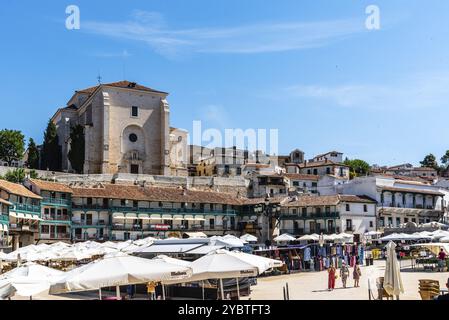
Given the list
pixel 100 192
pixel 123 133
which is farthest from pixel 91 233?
pixel 123 133

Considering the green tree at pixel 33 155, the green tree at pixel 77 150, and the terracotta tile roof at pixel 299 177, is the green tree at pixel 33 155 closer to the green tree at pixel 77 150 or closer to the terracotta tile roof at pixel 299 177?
the green tree at pixel 77 150

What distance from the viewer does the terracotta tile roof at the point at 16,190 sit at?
50056 mm

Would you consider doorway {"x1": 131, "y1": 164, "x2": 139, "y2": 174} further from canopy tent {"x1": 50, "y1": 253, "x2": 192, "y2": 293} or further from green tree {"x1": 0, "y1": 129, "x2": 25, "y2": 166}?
canopy tent {"x1": 50, "y1": 253, "x2": 192, "y2": 293}

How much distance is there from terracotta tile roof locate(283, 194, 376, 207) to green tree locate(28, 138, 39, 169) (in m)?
39.7

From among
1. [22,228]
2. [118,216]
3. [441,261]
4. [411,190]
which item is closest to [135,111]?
[118,216]

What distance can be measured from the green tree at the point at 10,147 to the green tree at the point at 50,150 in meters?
6.92

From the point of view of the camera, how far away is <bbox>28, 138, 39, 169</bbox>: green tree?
87.3 meters

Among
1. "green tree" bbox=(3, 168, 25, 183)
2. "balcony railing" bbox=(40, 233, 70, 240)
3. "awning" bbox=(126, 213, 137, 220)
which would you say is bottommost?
"balcony railing" bbox=(40, 233, 70, 240)

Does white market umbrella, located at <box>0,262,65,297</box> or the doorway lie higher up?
the doorway

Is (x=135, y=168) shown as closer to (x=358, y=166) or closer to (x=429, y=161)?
(x=358, y=166)

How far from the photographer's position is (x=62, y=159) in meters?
89.8

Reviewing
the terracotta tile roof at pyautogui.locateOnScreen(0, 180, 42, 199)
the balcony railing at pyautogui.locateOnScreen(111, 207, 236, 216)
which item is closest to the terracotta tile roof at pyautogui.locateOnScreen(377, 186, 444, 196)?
the balcony railing at pyautogui.locateOnScreen(111, 207, 236, 216)
